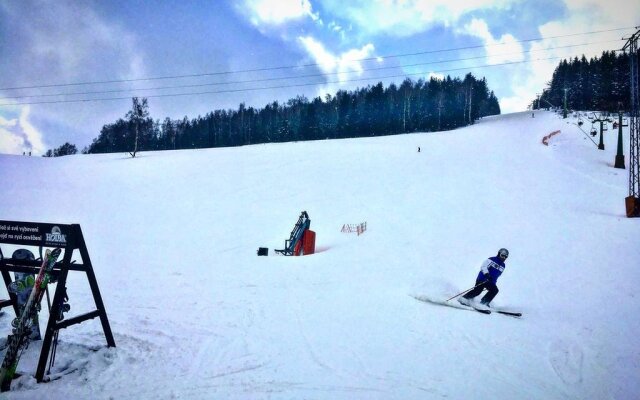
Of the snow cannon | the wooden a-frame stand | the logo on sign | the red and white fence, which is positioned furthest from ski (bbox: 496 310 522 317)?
the red and white fence

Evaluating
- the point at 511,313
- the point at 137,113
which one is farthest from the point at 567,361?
the point at 137,113

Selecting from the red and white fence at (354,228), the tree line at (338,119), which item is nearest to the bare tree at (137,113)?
the tree line at (338,119)

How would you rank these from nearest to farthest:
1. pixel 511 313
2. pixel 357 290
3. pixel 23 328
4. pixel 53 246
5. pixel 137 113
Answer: pixel 23 328, pixel 53 246, pixel 511 313, pixel 357 290, pixel 137 113

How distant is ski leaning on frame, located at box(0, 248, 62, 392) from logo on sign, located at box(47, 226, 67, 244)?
15 centimetres

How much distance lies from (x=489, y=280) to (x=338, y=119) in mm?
81241

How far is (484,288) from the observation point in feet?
27.7

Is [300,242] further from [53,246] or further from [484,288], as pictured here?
[53,246]

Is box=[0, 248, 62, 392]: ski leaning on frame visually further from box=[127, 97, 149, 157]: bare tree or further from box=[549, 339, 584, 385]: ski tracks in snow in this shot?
box=[127, 97, 149, 157]: bare tree

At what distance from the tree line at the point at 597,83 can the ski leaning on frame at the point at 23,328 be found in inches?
3404

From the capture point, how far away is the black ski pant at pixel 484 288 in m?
8.36

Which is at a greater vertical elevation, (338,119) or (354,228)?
(338,119)

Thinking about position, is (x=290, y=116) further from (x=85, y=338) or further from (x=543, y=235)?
(x=85, y=338)

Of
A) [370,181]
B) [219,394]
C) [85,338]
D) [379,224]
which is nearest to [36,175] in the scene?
[370,181]

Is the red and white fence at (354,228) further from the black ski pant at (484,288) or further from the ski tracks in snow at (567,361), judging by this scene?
the ski tracks in snow at (567,361)
